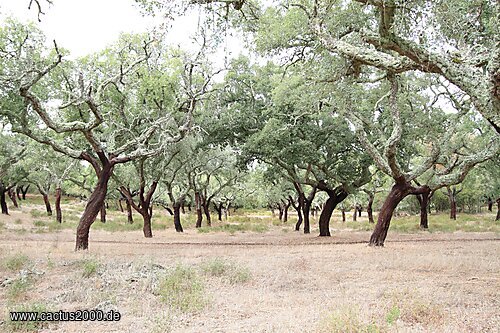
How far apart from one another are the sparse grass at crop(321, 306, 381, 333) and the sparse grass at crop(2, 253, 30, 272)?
741cm

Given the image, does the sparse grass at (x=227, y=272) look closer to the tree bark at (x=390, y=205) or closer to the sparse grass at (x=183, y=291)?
the sparse grass at (x=183, y=291)

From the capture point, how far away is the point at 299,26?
424 inches

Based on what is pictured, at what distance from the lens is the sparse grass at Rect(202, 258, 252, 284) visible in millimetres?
7985

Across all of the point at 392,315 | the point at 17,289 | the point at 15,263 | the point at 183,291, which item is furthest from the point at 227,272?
the point at 15,263

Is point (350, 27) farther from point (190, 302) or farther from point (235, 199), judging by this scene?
point (235, 199)

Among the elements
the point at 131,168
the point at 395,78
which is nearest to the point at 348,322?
the point at 395,78

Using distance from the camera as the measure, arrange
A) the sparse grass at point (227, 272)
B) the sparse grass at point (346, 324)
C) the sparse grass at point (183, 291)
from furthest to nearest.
Result: the sparse grass at point (227, 272), the sparse grass at point (183, 291), the sparse grass at point (346, 324)

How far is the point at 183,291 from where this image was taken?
262 inches

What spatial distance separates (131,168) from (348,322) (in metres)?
25.1

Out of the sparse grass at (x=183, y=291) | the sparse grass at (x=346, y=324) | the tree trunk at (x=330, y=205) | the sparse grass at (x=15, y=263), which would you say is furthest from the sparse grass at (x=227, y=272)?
the tree trunk at (x=330, y=205)

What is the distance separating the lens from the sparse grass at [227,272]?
799 cm

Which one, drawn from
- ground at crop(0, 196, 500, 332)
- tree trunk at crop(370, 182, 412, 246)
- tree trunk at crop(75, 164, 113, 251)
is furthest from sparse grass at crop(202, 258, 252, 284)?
tree trunk at crop(370, 182, 412, 246)

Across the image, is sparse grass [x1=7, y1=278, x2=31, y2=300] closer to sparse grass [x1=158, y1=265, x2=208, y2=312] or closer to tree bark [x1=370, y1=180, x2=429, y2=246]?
sparse grass [x1=158, y1=265, x2=208, y2=312]

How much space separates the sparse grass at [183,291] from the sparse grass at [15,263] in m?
3.95
